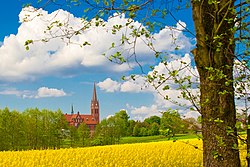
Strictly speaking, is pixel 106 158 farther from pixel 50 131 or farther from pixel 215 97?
pixel 50 131

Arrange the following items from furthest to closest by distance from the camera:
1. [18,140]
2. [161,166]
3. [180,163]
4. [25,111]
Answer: [25,111] → [18,140] → [180,163] → [161,166]

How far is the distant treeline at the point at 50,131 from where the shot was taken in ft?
172

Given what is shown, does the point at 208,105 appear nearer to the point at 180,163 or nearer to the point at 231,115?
the point at 231,115

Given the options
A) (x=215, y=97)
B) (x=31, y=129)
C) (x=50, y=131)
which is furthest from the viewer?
(x=50, y=131)

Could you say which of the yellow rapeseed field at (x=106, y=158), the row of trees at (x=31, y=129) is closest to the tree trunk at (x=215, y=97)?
the yellow rapeseed field at (x=106, y=158)

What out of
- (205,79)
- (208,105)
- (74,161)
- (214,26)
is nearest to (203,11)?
(214,26)

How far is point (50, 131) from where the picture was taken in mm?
59156

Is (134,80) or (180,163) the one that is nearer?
(134,80)

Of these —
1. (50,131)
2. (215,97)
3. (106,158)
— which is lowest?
(106,158)

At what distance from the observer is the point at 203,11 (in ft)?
21.6

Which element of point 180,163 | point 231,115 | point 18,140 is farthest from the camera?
point 18,140

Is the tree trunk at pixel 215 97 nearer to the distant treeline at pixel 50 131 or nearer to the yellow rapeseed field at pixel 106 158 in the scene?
the yellow rapeseed field at pixel 106 158

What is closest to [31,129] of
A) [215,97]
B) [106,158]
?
[106,158]

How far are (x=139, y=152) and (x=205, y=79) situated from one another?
10.9 meters
